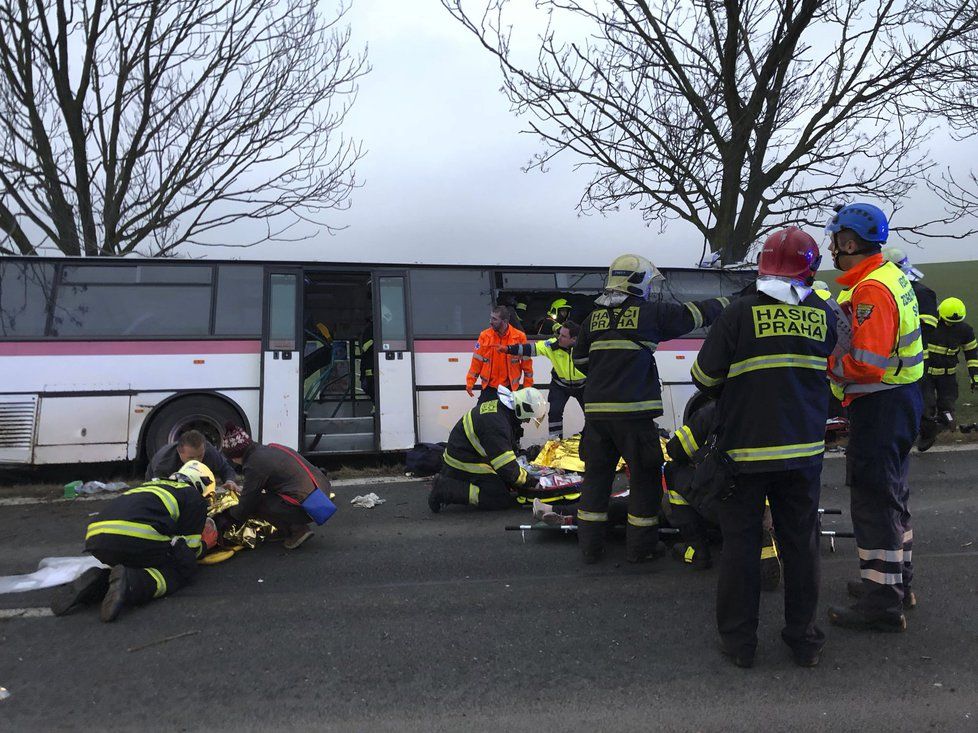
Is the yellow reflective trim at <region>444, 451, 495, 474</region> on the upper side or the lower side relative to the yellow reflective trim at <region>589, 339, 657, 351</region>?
lower

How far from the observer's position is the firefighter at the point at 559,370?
8.75 m

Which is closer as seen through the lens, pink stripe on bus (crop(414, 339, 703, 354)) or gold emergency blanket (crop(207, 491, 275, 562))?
gold emergency blanket (crop(207, 491, 275, 562))

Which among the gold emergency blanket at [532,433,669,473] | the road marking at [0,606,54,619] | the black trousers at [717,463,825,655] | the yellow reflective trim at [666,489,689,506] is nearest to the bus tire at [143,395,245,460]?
the gold emergency blanket at [532,433,669,473]

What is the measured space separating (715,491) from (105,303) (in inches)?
305

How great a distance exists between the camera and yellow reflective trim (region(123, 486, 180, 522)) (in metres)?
4.59

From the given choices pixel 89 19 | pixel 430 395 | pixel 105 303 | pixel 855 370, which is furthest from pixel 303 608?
pixel 89 19

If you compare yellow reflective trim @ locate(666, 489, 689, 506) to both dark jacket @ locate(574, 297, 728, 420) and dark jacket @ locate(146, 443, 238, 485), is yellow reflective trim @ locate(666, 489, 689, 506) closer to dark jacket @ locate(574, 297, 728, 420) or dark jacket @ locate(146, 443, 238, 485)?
dark jacket @ locate(574, 297, 728, 420)

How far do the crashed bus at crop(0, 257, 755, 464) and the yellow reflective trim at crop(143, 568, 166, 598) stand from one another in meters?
4.16

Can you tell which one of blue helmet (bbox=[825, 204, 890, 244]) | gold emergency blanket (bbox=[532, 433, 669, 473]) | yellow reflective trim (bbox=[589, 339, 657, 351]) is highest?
blue helmet (bbox=[825, 204, 890, 244])

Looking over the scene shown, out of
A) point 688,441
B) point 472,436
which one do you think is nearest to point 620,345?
point 688,441

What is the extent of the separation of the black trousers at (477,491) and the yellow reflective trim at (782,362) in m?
3.55

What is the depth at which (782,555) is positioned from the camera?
3.41 m

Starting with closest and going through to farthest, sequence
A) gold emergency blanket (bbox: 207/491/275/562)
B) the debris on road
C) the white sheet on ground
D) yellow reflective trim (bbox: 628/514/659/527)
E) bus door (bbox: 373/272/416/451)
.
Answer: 1. yellow reflective trim (bbox: 628/514/659/527)
2. the white sheet on ground
3. gold emergency blanket (bbox: 207/491/275/562)
4. the debris on road
5. bus door (bbox: 373/272/416/451)

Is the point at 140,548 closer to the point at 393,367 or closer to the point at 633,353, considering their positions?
the point at 633,353
